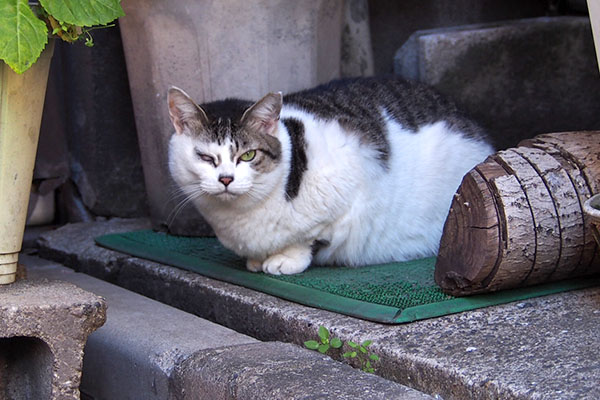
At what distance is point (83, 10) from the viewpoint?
193 centimetres

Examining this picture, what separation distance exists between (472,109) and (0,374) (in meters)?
2.18

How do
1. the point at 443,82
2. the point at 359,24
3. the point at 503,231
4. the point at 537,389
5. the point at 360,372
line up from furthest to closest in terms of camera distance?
the point at 359,24 → the point at 443,82 → the point at 503,231 → the point at 360,372 → the point at 537,389

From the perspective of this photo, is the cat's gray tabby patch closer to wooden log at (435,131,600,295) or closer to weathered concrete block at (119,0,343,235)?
weathered concrete block at (119,0,343,235)

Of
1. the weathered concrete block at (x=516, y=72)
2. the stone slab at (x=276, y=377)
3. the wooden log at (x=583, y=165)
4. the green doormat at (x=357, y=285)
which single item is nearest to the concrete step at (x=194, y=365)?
the stone slab at (x=276, y=377)

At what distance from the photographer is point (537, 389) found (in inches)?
63.9

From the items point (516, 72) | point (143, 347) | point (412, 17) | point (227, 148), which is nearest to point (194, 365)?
point (143, 347)

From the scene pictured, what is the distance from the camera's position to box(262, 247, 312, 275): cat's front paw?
265 cm

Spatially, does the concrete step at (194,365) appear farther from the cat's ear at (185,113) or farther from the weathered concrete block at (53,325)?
the cat's ear at (185,113)

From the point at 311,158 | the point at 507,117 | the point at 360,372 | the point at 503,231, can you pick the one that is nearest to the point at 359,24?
the point at 507,117

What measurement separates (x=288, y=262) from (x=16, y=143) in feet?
3.22

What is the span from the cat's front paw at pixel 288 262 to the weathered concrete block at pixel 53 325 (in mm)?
764

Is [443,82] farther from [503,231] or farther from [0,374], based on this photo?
[0,374]

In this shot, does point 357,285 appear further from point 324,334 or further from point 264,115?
point 264,115

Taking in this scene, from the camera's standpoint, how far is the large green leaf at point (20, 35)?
181 cm
